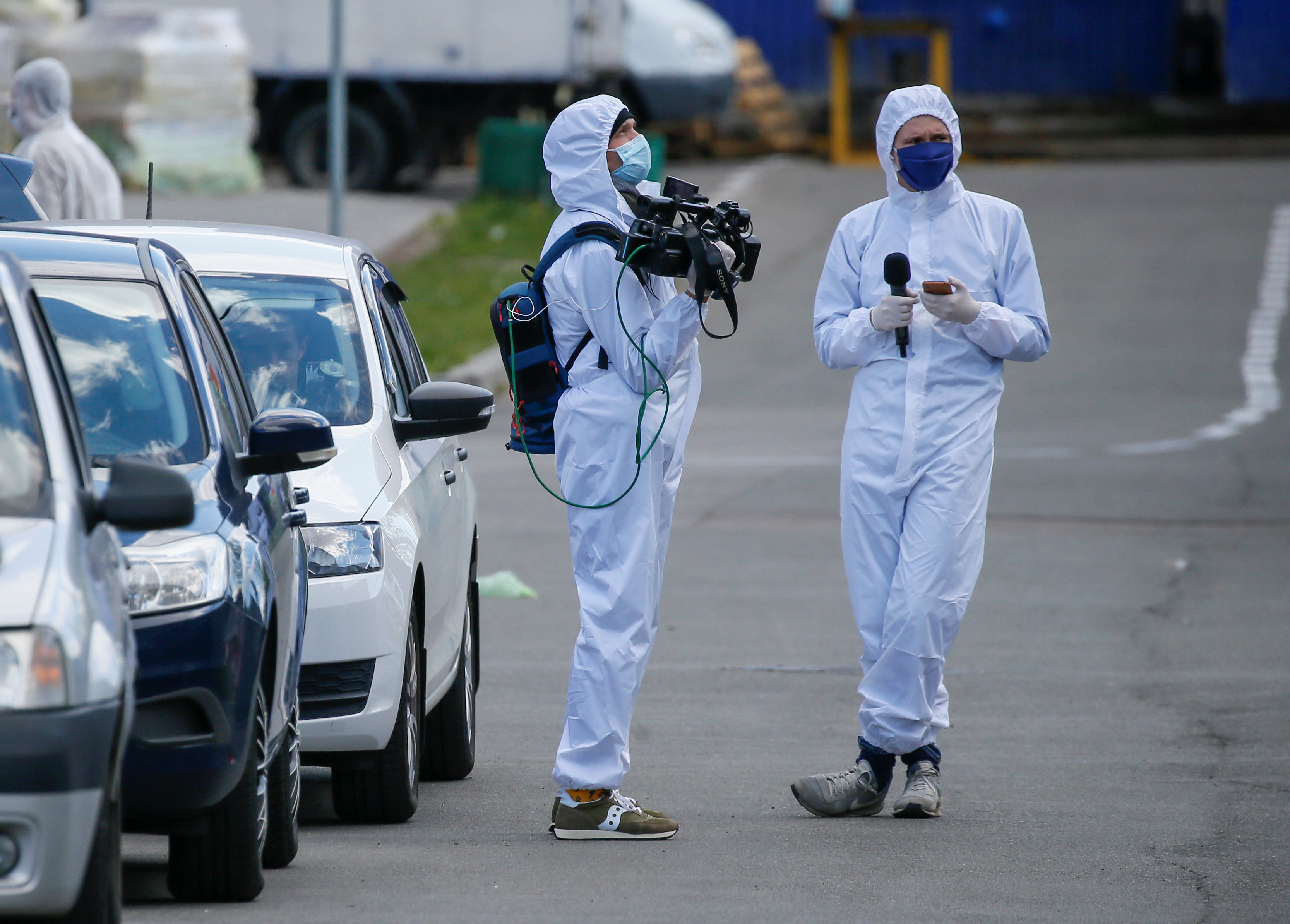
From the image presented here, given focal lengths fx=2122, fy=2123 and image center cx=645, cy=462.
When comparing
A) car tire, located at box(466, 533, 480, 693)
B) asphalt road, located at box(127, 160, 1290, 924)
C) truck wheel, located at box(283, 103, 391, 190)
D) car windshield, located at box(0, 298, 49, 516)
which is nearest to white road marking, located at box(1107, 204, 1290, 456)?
asphalt road, located at box(127, 160, 1290, 924)

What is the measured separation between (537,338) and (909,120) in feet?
4.68

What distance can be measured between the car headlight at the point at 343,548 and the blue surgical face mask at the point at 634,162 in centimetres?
123

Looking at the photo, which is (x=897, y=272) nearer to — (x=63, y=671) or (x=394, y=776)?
(x=394, y=776)

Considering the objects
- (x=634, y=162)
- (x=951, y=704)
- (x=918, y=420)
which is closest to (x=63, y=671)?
(x=634, y=162)

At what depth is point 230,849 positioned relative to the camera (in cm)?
496

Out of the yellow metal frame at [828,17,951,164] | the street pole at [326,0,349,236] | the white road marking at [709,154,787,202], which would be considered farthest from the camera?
the yellow metal frame at [828,17,951,164]

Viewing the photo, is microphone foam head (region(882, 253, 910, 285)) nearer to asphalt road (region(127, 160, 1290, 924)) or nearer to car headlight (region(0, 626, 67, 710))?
asphalt road (region(127, 160, 1290, 924))

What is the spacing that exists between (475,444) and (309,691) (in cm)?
1091

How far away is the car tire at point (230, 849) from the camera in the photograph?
4.91m

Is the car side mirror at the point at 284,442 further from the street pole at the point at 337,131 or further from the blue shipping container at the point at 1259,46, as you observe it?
the blue shipping container at the point at 1259,46

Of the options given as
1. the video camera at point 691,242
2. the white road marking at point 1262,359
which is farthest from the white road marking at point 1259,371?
the video camera at point 691,242

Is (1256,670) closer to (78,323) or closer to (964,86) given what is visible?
(78,323)

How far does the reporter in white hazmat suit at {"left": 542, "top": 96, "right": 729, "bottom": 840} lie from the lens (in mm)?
5891

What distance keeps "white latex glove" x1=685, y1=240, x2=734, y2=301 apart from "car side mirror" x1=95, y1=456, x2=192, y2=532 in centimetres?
185
